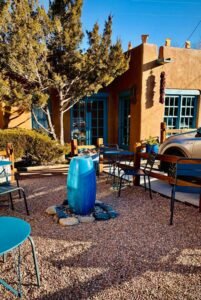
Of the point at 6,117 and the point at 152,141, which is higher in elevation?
the point at 6,117

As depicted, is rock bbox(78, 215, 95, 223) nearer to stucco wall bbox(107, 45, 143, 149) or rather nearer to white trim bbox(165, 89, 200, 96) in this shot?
stucco wall bbox(107, 45, 143, 149)

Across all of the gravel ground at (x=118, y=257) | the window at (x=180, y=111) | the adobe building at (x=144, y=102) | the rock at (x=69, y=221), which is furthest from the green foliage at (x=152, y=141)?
the rock at (x=69, y=221)

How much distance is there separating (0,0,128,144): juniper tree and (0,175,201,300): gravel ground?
160 inches

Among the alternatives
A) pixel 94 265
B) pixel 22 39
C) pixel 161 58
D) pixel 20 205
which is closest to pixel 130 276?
pixel 94 265

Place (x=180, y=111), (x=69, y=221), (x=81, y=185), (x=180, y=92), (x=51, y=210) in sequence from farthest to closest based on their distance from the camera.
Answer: (x=180, y=111), (x=180, y=92), (x=51, y=210), (x=81, y=185), (x=69, y=221)

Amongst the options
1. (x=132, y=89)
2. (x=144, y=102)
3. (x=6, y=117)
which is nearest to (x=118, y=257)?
(x=144, y=102)

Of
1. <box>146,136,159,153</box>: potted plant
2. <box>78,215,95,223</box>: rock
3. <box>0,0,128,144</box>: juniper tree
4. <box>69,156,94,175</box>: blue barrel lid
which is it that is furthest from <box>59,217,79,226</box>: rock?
<box>146,136,159,153</box>: potted plant

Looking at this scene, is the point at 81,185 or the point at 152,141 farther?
the point at 152,141

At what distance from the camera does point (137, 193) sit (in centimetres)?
471

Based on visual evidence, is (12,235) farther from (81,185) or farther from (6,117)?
(6,117)

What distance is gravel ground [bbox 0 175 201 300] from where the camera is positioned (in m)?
2.00

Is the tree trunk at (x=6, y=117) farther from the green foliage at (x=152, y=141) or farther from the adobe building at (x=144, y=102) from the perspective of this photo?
the green foliage at (x=152, y=141)

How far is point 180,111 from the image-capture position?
28.6 ft

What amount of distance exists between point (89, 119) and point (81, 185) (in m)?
6.12
